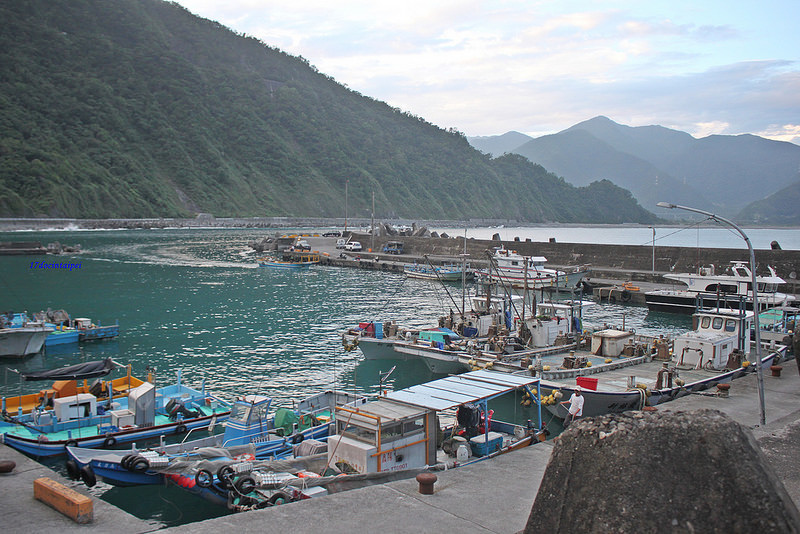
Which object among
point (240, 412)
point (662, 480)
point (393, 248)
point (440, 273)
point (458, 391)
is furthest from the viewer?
point (393, 248)

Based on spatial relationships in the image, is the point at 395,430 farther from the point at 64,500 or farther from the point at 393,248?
the point at 393,248

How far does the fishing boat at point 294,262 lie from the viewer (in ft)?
247

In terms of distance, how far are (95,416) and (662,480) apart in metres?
18.3

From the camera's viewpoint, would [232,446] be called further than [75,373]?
No

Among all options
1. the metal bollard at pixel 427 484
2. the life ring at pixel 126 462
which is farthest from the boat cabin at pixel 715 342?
the life ring at pixel 126 462

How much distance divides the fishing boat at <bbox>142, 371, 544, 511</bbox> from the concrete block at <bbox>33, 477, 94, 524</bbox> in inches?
138

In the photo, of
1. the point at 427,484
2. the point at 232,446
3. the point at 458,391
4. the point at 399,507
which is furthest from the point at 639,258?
the point at 399,507

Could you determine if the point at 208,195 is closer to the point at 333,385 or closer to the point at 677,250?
the point at 677,250

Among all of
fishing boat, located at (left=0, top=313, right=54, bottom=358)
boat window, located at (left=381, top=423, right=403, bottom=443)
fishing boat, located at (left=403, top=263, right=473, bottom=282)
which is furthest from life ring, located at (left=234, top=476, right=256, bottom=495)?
fishing boat, located at (left=403, top=263, right=473, bottom=282)

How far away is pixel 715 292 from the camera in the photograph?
42.4 m

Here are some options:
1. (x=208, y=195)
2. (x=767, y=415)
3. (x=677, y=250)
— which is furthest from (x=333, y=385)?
(x=208, y=195)

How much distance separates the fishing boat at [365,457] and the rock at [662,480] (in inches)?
302

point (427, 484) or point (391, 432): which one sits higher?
point (427, 484)

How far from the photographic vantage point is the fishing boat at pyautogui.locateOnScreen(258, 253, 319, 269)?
2967 inches
